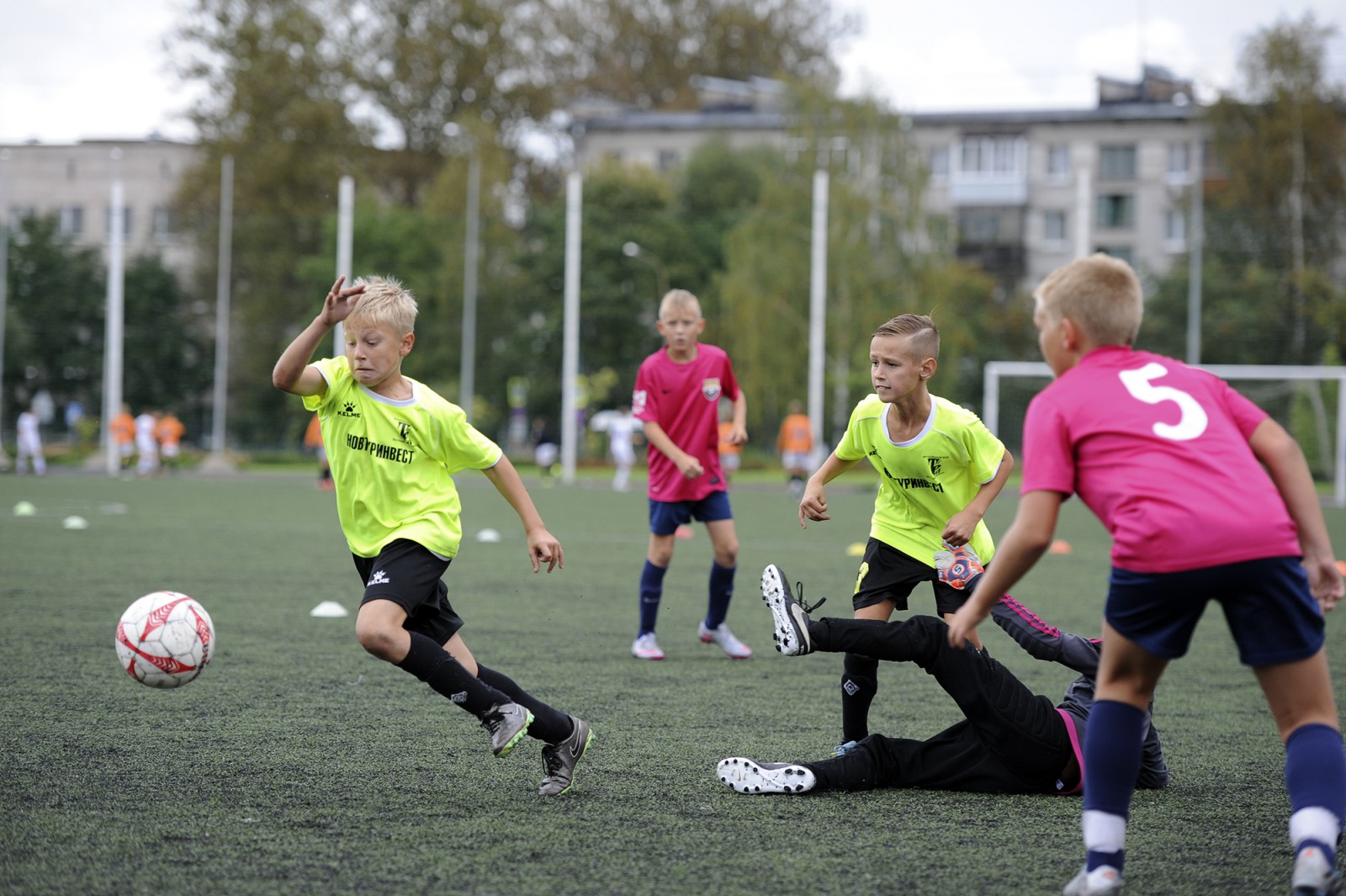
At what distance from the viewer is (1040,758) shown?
414 cm

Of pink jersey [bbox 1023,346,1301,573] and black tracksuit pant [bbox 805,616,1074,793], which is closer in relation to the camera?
pink jersey [bbox 1023,346,1301,573]

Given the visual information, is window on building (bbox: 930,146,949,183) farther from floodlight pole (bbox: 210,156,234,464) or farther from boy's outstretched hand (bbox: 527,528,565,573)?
boy's outstretched hand (bbox: 527,528,565,573)

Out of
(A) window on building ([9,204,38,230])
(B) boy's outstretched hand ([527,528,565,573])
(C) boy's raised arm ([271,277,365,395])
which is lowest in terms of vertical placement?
(B) boy's outstretched hand ([527,528,565,573])

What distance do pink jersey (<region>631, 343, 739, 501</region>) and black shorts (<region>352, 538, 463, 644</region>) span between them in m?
3.14

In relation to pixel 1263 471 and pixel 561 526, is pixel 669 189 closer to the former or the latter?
pixel 561 526

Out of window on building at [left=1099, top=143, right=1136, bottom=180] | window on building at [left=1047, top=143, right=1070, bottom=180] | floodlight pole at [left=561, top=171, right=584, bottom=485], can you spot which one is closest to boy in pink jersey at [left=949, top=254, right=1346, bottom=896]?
floodlight pole at [left=561, top=171, right=584, bottom=485]

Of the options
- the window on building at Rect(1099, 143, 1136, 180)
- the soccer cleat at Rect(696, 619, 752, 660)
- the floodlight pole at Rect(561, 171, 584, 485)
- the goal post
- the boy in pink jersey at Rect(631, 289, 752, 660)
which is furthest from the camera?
the window on building at Rect(1099, 143, 1136, 180)

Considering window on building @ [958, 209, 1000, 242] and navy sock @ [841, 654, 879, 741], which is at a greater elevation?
window on building @ [958, 209, 1000, 242]

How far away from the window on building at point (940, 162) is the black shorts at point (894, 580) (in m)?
49.1

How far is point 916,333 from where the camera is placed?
15.1 ft

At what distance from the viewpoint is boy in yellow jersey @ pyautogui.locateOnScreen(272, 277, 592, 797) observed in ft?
13.3

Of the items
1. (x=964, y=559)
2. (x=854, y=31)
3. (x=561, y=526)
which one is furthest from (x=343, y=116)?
(x=964, y=559)

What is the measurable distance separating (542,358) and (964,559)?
39623 mm

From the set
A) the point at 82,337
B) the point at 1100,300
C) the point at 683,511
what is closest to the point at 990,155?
the point at 82,337
